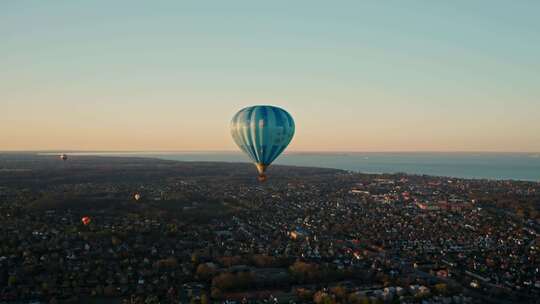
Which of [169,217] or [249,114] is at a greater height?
[249,114]

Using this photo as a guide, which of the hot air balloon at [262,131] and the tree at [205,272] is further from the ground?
the hot air balloon at [262,131]

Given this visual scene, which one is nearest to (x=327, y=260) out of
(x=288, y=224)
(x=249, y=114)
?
(x=249, y=114)

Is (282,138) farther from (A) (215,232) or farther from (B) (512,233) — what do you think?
(B) (512,233)

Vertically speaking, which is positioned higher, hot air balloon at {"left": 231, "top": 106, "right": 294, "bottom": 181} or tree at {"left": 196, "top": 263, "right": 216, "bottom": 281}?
hot air balloon at {"left": 231, "top": 106, "right": 294, "bottom": 181}

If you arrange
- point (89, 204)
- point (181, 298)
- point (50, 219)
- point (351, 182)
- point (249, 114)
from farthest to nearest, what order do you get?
point (351, 182) → point (89, 204) → point (50, 219) → point (249, 114) → point (181, 298)

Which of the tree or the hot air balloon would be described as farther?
the hot air balloon

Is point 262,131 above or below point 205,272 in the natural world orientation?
above

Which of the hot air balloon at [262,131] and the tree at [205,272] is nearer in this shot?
the tree at [205,272]

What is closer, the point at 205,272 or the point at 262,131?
the point at 205,272
